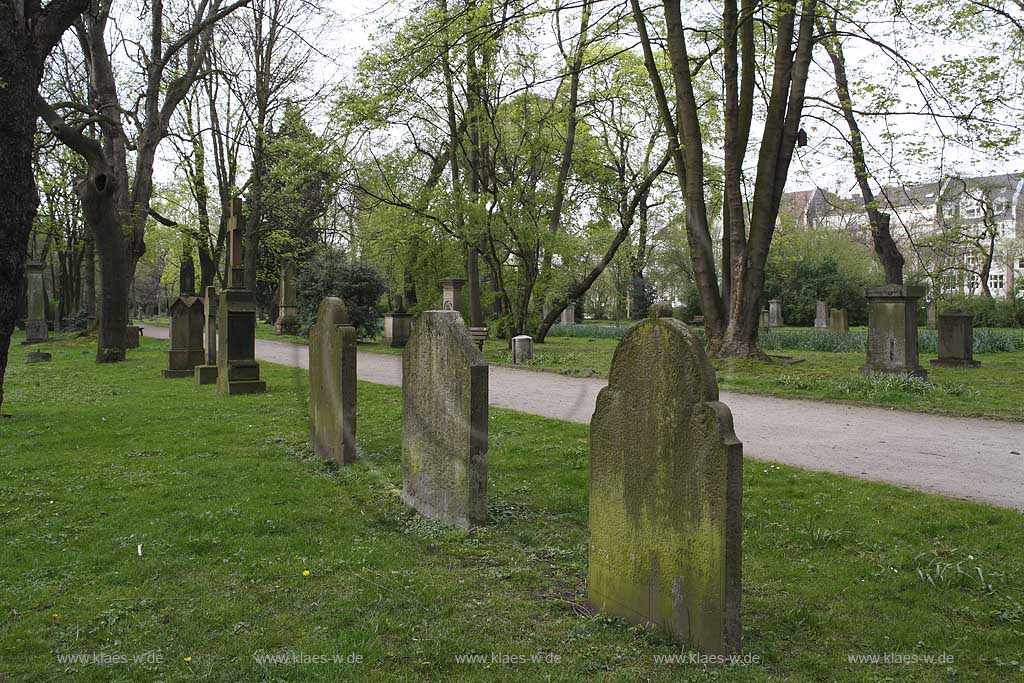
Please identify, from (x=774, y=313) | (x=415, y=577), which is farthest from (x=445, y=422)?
(x=774, y=313)

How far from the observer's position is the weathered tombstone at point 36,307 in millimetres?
25328

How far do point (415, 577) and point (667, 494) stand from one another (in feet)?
5.47

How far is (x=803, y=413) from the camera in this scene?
35.3 ft

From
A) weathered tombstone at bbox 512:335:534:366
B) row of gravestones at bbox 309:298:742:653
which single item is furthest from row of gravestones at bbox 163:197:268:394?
row of gravestones at bbox 309:298:742:653

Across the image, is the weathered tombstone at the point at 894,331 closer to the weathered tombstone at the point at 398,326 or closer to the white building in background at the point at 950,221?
the white building in background at the point at 950,221

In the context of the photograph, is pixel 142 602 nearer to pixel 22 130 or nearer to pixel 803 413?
pixel 22 130

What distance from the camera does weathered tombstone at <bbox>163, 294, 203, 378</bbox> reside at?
15922 millimetres

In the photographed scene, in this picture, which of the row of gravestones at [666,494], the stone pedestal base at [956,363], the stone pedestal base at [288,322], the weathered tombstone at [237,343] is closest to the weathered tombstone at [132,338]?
the stone pedestal base at [288,322]

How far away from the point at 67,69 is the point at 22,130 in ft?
73.2

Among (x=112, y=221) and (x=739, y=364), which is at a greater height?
(x=112, y=221)

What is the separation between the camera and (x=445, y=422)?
5492mm

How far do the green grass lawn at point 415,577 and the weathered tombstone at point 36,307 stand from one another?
69.1 feet

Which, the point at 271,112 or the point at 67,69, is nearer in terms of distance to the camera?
the point at 67,69

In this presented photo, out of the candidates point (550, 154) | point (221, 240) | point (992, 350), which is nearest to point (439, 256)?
point (550, 154)
